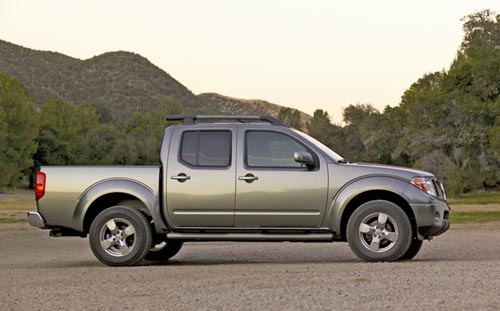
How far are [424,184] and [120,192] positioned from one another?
4186 millimetres

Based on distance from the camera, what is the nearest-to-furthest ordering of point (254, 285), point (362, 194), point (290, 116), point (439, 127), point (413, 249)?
point (254, 285) < point (362, 194) < point (413, 249) < point (439, 127) < point (290, 116)

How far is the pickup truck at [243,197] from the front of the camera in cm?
1326

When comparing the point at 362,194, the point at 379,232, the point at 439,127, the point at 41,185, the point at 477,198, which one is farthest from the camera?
the point at 477,198

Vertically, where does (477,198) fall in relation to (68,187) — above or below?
below

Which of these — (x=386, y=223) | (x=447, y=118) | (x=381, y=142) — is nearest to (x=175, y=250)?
(x=386, y=223)

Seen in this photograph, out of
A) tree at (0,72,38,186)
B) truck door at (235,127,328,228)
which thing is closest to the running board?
truck door at (235,127,328,228)

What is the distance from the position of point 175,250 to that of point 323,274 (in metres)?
4.71

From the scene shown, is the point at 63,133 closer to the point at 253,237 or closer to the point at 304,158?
the point at 253,237

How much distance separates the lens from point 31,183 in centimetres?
9381

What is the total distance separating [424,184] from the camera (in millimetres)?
13414

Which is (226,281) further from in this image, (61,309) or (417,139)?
(417,139)

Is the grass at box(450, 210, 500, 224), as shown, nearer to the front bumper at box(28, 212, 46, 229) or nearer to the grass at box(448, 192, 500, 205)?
the grass at box(448, 192, 500, 205)

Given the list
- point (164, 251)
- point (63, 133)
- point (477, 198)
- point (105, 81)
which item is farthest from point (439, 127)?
point (105, 81)

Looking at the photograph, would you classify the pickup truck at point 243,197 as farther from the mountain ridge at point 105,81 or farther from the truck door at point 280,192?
the mountain ridge at point 105,81
